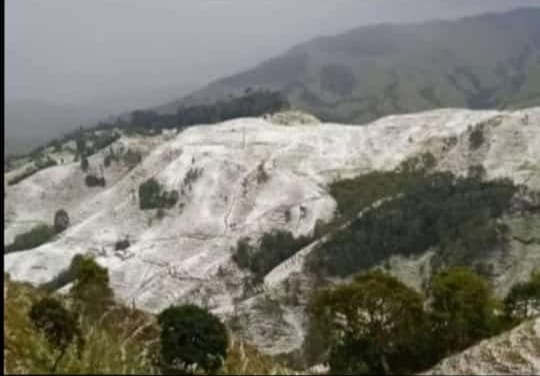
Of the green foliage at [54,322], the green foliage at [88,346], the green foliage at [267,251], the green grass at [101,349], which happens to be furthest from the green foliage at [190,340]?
the green foliage at [267,251]

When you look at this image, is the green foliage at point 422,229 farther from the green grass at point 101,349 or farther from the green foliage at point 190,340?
the green foliage at point 190,340

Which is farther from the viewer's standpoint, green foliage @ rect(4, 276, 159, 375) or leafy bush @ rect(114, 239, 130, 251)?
leafy bush @ rect(114, 239, 130, 251)

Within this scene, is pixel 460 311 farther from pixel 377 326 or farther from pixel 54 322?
pixel 54 322

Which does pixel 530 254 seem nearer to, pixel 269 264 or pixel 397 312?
pixel 269 264

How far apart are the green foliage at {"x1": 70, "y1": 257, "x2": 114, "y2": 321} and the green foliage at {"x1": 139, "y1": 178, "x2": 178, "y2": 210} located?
13671 cm

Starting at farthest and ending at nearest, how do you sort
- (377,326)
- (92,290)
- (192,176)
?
(192,176) < (377,326) < (92,290)

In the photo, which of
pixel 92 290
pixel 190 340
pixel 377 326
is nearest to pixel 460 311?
pixel 377 326

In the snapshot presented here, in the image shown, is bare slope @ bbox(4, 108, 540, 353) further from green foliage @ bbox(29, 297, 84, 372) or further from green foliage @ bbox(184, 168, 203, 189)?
green foliage @ bbox(29, 297, 84, 372)

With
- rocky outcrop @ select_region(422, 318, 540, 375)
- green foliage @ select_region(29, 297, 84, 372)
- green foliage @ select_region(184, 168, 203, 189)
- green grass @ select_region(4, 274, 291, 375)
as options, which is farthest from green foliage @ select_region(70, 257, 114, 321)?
green foliage @ select_region(184, 168, 203, 189)

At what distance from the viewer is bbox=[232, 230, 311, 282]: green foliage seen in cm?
16012

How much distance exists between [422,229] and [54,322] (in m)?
134

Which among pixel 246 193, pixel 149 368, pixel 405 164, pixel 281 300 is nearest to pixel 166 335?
pixel 149 368

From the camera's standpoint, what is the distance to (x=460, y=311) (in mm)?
50625

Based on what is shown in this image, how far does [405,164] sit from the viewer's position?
7697 inches
